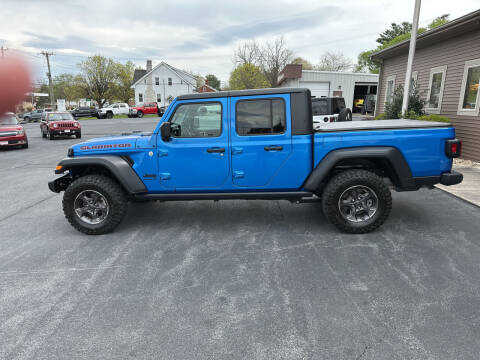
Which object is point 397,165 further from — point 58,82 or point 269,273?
point 58,82

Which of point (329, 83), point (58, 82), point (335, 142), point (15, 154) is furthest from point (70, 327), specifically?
point (329, 83)

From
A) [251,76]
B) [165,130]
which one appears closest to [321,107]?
[165,130]

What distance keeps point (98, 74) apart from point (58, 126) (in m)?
12.2

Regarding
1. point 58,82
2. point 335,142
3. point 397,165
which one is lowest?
point 397,165

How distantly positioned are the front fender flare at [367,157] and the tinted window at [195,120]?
1.53 meters

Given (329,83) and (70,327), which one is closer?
(70,327)

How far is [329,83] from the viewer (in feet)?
98.4

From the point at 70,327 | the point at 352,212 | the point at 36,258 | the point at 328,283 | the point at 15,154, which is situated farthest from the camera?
the point at 15,154

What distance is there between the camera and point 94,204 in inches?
188

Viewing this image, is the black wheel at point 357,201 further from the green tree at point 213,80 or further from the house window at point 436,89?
the green tree at point 213,80

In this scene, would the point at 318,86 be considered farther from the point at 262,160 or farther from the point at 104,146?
the point at 104,146

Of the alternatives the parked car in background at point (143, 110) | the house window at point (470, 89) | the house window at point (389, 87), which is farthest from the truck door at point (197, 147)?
the parked car in background at point (143, 110)

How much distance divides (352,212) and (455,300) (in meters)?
1.75

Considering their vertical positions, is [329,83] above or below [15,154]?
above
